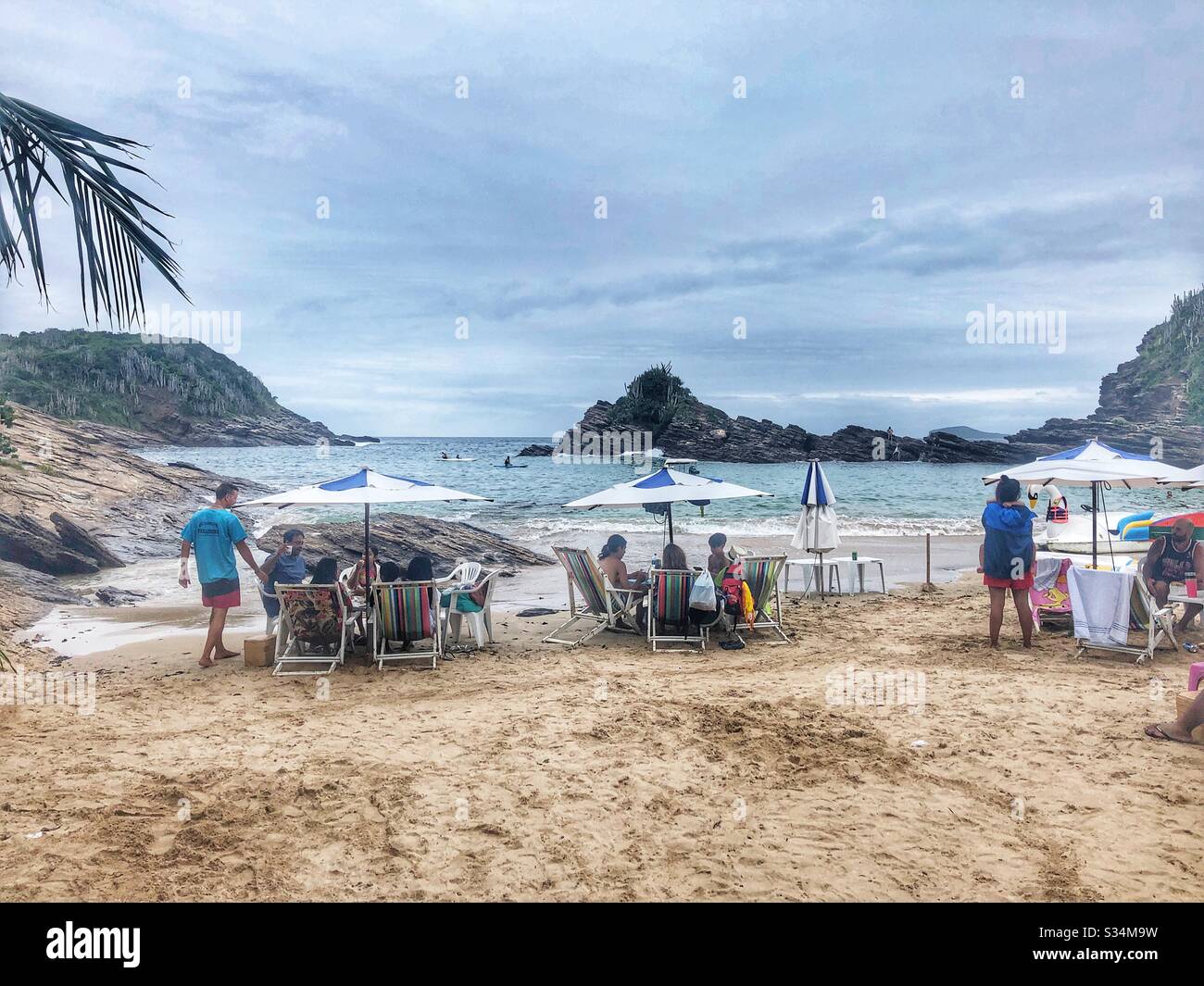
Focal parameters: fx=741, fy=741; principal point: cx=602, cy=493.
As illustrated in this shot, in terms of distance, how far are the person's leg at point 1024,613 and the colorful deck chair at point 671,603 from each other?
312 cm

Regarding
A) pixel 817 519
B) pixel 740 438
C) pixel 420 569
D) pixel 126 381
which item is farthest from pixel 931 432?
pixel 126 381

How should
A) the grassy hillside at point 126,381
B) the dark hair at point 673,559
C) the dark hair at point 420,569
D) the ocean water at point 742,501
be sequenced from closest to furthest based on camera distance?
the dark hair at point 420,569 < the dark hair at point 673,559 < the ocean water at point 742,501 < the grassy hillside at point 126,381

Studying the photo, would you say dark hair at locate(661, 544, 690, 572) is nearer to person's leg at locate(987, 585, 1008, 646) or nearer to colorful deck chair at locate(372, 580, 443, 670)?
colorful deck chair at locate(372, 580, 443, 670)

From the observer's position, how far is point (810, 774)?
4.42 metres

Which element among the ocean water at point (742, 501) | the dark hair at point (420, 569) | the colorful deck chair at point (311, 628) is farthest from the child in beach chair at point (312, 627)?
the ocean water at point (742, 501)

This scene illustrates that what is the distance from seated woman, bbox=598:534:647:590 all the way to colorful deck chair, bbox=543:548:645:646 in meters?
0.29

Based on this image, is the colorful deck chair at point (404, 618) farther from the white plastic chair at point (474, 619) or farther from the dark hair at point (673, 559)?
the dark hair at point (673, 559)

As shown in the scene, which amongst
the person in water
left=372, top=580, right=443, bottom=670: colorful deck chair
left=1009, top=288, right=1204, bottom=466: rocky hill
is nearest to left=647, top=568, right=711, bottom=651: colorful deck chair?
left=372, top=580, right=443, bottom=670: colorful deck chair

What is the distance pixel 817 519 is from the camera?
34.4ft

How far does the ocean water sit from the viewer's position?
84.0 feet

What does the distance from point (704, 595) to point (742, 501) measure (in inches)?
1046

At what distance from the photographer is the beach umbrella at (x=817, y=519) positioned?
10453mm
